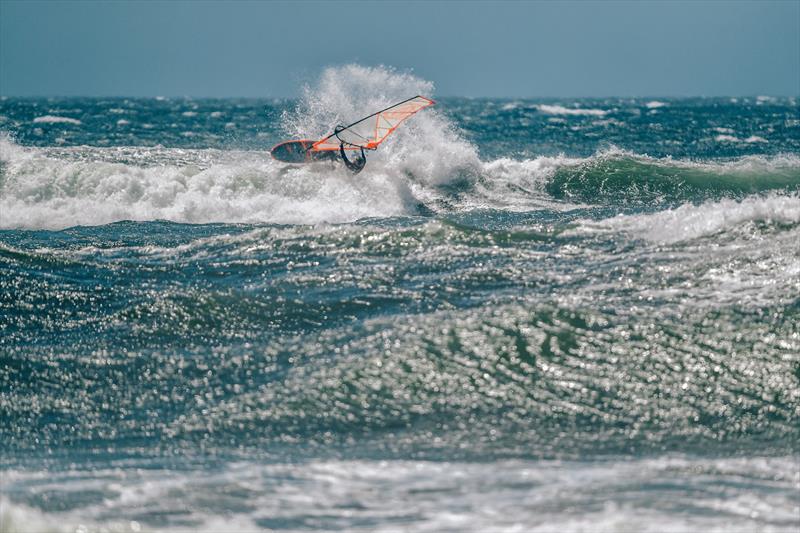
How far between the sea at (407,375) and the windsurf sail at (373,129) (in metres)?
3.63

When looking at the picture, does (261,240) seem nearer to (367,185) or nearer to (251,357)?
(251,357)

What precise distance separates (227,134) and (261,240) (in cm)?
2370

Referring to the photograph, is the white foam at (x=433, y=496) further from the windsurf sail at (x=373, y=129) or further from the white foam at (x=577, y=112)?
the white foam at (x=577, y=112)

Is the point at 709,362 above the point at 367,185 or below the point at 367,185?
below

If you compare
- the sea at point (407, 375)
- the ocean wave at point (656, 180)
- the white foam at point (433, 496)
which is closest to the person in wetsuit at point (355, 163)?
the sea at point (407, 375)

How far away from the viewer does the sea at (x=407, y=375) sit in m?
5.69

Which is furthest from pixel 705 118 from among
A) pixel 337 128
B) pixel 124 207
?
pixel 124 207

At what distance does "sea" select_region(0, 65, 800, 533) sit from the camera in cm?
569

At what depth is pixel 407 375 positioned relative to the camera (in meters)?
7.85

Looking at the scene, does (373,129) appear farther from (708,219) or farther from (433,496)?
(433,496)

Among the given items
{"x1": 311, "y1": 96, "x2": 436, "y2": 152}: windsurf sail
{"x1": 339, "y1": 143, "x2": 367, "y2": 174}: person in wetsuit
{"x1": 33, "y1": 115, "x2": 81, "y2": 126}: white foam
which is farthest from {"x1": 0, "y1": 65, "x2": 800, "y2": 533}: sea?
{"x1": 33, "y1": 115, "x2": 81, "y2": 126}: white foam

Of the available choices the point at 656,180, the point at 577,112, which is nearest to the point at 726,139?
the point at 656,180

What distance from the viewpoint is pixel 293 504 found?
5.68 meters

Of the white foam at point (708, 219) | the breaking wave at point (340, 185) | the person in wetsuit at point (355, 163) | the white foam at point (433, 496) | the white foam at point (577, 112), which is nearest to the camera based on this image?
the white foam at point (433, 496)
